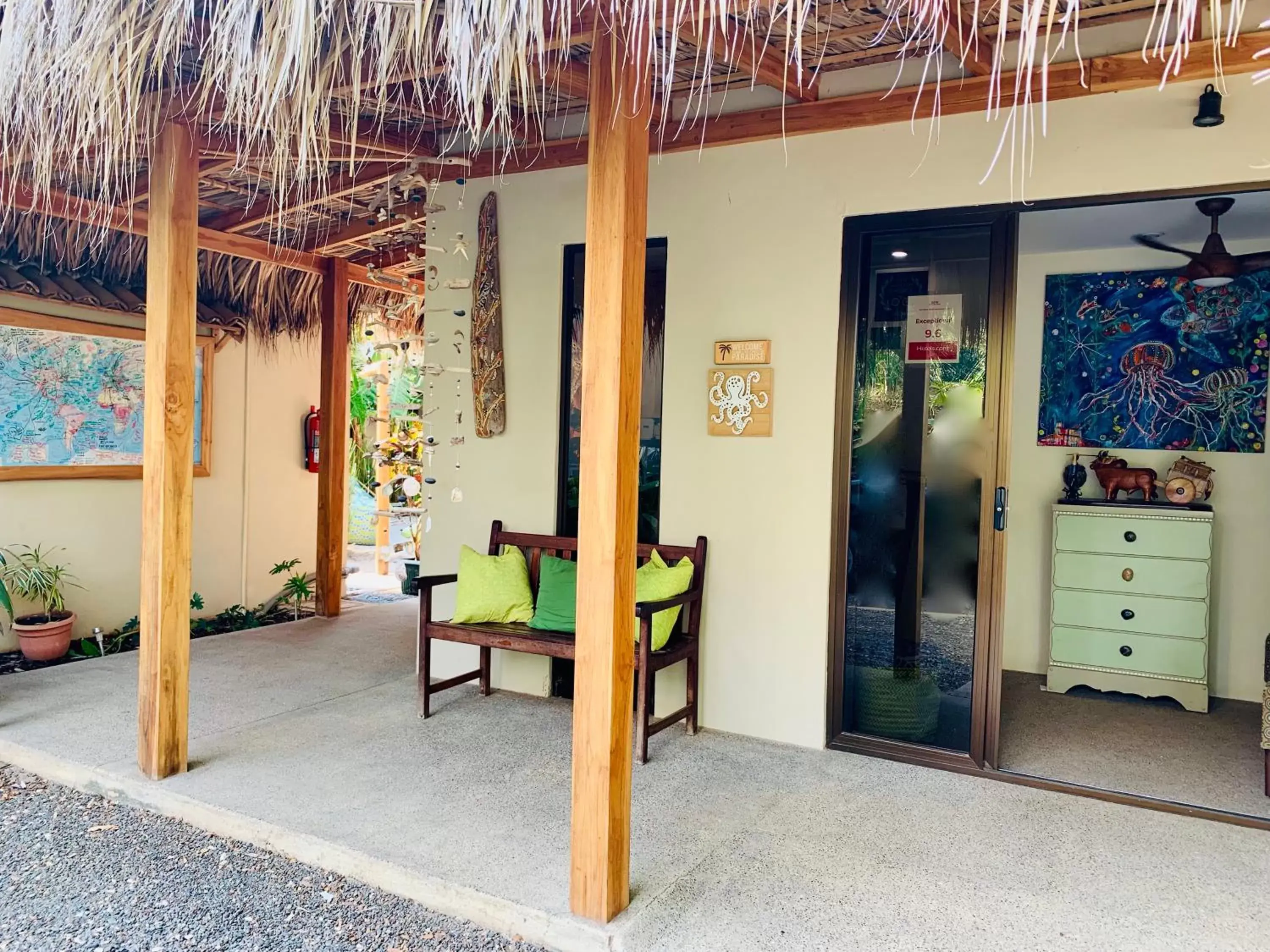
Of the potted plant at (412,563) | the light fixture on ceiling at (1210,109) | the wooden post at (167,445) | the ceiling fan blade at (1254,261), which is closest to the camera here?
the light fixture on ceiling at (1210,109)

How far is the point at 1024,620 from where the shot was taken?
17.4 feet

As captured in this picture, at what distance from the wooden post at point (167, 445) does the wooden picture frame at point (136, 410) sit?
177cm

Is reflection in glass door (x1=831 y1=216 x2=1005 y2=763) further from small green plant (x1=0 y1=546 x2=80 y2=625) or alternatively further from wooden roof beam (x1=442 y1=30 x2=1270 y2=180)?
small green plant (x1=0 y1=546 x2=80 y2=625)

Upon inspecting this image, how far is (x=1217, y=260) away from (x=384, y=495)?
265 inches

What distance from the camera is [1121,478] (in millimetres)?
4883

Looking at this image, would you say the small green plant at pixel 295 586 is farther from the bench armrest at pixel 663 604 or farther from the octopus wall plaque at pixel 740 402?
the octopus wall plaque at pixel 740 402

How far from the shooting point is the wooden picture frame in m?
5.23

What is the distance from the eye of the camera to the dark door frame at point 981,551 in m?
3.19

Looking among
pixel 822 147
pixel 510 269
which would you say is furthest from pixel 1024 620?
pixel 510 269

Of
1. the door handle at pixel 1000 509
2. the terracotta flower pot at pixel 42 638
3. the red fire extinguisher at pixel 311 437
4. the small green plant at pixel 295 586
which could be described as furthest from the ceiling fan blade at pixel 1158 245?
the terracotta flower pot at pixel 42 638

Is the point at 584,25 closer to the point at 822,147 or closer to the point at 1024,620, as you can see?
the point at 822,147

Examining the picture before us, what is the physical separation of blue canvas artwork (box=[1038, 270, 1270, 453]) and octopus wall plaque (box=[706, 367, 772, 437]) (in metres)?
2.37

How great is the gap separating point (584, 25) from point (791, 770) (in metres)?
2.72

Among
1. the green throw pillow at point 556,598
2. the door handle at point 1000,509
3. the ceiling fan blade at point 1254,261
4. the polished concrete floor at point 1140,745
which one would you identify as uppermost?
the ceiling fan blade at point 1254,261
